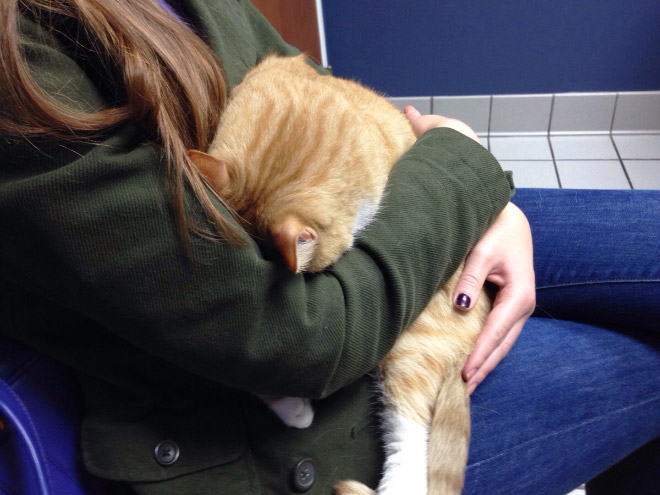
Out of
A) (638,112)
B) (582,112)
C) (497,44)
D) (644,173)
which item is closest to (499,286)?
(644,173)

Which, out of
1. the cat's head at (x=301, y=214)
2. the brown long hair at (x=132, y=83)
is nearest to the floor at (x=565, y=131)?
the cat's head at (x=301, y=214)

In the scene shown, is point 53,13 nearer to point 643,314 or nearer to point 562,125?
point 643,314

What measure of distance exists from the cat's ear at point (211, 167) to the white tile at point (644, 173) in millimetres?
2537

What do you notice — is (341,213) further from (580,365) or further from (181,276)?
(580,365)

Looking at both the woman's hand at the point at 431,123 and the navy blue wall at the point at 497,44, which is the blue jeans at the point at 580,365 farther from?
the navy blue wall at the point at 497,44

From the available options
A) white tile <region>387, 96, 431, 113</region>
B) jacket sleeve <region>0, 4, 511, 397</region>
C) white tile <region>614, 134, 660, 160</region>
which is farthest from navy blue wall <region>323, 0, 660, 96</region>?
jacket sleeve <region>0, 4, 511, 397</region>

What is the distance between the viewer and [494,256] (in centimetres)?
94

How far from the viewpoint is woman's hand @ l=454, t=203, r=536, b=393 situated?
35.4 inches

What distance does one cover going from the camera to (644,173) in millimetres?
2814

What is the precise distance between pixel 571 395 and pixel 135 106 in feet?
2.57

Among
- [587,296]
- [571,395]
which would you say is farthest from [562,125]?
[571,395]

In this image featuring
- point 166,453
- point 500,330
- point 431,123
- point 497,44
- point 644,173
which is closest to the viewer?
point 166,453

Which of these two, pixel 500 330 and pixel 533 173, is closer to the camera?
pixel 500 330

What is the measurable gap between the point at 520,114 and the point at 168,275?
297 cm
